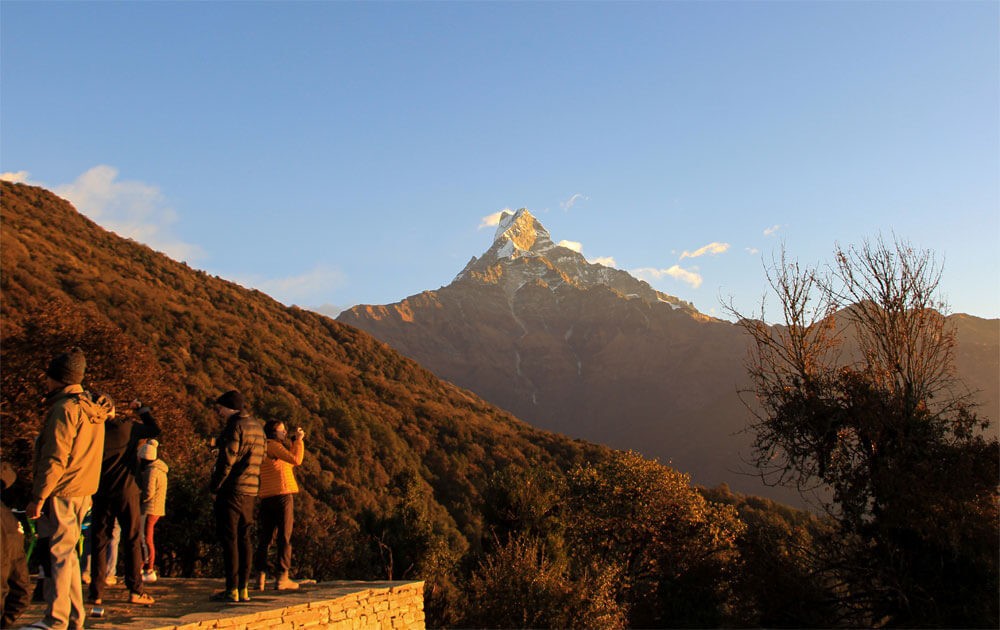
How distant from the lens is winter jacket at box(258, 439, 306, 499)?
812 centimetres

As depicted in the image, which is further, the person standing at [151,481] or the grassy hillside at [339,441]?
the grassy hillside at [339,441]

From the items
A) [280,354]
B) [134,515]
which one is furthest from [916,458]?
[280,354]

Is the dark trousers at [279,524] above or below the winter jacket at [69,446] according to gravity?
below

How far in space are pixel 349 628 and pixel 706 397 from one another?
425 ft

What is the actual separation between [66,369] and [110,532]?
2260mm

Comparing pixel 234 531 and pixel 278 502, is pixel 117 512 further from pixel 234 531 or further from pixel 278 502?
pixel 278 502

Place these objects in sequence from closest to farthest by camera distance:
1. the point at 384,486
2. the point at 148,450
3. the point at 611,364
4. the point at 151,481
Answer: the point at 148,450, the point at 151,481, the point at 384,486, the point at 611,364

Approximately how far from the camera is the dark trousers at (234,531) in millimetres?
7195

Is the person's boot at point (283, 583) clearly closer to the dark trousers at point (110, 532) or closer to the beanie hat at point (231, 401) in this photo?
the dark trousers at point (110, 532)

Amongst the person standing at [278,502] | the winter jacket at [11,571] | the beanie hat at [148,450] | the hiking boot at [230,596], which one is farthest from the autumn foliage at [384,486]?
the winter jacket at [11,571]

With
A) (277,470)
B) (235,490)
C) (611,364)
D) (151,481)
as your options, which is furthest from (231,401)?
(611,364)

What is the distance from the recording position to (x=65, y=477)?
18.1ft

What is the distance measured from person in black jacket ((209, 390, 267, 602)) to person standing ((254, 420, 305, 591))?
62cm

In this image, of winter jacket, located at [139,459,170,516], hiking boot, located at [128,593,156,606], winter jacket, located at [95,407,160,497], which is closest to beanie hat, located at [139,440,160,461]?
winter jacket, located at [139,459,170,516]
